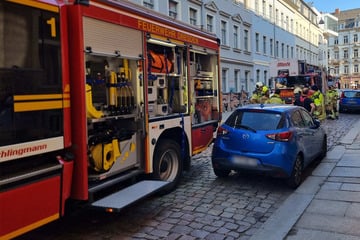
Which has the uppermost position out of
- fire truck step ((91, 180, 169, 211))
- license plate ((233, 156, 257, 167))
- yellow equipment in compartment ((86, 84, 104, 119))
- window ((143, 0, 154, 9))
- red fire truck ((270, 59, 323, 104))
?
window ((143, 0, 154, 9))

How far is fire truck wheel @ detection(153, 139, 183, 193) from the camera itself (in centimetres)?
632

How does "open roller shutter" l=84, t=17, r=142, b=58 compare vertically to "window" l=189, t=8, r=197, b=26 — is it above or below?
below

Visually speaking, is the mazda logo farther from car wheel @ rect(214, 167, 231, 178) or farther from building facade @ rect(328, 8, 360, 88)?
building facade @ rect(328, 8, 360, 88)

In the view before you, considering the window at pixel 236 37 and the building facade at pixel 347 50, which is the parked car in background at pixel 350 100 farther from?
the building facade at pixel 347 50

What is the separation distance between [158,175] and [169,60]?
6.42ft

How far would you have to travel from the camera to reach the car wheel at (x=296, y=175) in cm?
692

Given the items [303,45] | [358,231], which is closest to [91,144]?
[358,231]

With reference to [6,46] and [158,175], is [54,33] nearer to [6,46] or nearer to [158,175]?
[6,46]

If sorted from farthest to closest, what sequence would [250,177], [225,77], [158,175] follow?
1. [225,77]
2. [250,177]
3. [158,175]

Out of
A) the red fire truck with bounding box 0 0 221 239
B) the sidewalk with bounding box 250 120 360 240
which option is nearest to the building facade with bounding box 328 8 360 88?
the sidewalk with bounding box 250 120 360 240

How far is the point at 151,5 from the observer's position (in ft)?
65.2

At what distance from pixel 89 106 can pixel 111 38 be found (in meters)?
0.94

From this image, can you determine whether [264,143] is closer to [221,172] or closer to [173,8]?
[221,172]

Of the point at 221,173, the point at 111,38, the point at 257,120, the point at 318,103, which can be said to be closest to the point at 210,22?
the point at 318,103
